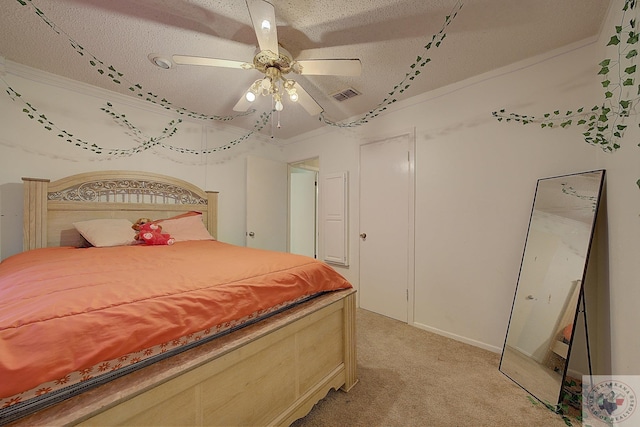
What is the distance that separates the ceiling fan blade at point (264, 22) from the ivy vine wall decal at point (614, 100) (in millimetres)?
1599

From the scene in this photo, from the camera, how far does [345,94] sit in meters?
2.60

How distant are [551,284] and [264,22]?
2530 mm

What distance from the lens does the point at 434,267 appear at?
248 cm

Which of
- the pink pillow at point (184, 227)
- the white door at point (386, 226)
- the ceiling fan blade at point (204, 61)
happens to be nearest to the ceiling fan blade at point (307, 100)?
the ceiling fan blade at point (204, 61)

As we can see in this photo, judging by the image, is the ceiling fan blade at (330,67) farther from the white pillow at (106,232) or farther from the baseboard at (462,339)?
the baseboard at (462,339)

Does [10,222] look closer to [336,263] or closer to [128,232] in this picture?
[128,232]

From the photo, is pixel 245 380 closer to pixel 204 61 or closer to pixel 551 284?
pixel 204 61

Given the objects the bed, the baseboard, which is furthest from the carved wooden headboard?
the baseboard

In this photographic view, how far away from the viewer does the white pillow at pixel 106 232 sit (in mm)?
2160

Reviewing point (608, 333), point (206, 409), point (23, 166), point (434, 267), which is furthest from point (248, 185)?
point (608, 333)

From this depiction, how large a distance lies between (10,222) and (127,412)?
102 inches

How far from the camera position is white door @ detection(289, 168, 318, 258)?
507 cm

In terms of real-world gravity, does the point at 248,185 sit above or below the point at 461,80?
below

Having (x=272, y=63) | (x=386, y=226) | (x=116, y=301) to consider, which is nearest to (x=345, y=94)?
(x=272, y=63)
